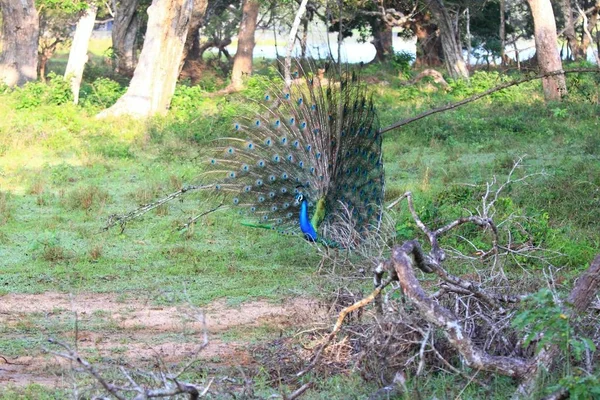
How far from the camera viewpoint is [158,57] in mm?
17828

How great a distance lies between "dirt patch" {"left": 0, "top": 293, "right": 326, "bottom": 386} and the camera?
603 cm

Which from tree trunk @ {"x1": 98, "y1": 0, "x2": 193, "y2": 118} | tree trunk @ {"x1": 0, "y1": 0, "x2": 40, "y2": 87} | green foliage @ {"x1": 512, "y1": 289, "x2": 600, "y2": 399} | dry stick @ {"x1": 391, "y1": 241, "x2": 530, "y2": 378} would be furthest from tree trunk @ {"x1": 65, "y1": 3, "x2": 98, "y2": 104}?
green foliage @ {"x1": 512, "y1": 289, "x2": 600, "y2": 399}

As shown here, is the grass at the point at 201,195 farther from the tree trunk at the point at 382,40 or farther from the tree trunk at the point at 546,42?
the tree trunk at the point at 382,40

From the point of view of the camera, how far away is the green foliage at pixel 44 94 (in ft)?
55.4

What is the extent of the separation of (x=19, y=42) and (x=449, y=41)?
9940 mm

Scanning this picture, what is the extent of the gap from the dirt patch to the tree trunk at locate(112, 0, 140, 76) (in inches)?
718

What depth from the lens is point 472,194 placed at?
10.5 m

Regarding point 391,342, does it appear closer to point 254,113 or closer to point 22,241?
point 254,113

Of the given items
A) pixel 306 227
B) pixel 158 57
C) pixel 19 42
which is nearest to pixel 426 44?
pixel 158 57

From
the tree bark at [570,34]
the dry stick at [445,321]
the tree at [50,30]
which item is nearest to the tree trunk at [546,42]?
the tree bark at [570,34]

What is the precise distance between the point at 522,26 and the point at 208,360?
29.4 metres

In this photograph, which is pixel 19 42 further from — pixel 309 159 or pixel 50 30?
pixel 309 159

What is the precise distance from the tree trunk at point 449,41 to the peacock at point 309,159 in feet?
43.1

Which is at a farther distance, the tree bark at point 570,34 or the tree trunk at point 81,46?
the tree bark at point 570,34
